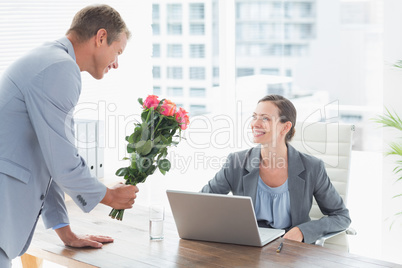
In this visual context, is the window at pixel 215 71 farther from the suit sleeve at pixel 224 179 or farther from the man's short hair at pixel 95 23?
the man's short hair at pixel 95 23

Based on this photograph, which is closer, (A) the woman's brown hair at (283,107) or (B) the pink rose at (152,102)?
(B) the pink rose at (152,102)

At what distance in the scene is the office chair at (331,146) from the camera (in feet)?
9.77

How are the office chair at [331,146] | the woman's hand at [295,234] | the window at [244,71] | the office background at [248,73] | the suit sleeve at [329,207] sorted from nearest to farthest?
1. the woman's hand at [295,234]
2. the suit sleeve at [329,207]
3. the office chair at [331,146]
4. the office background at [248,73]
5. the window at [244,71]

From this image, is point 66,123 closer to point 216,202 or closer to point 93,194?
point 93,194

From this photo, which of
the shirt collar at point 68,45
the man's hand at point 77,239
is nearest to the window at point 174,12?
the shirt collar at point 68,45

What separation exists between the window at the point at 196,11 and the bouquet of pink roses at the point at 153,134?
2.92 m

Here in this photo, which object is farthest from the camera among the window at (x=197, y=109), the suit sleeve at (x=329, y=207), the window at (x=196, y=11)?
the window at (x=197, y=109)

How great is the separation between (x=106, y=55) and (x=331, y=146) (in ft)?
4.82

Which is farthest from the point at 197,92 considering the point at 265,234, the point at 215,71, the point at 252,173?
the point at 265,234

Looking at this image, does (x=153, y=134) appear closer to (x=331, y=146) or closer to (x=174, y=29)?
(x=331, y=146)

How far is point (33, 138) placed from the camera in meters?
1.94

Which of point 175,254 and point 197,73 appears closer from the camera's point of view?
point 175,254

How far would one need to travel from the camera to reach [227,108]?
15.5ft

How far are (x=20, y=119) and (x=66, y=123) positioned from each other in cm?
15
